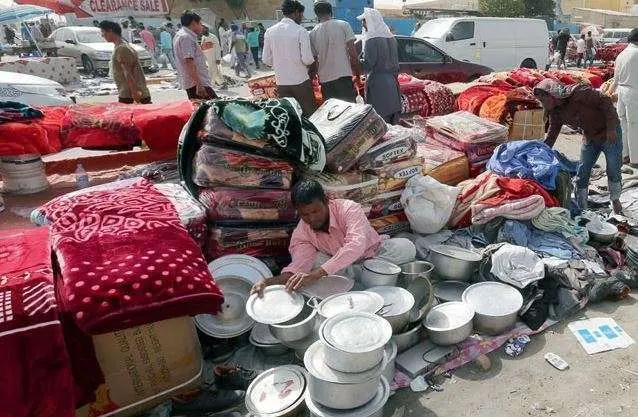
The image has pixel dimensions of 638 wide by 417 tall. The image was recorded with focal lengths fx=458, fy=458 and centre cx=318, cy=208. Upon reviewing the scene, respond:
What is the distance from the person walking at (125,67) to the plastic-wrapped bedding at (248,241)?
322cm

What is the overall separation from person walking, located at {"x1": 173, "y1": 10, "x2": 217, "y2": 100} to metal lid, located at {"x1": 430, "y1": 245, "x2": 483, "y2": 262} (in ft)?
12.0

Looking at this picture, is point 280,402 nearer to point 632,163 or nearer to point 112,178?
point 112,178

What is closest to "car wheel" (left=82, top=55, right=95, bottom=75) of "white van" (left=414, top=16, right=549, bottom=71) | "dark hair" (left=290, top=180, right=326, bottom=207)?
"white van" (left=414, top=16, right=549, bottom=71)

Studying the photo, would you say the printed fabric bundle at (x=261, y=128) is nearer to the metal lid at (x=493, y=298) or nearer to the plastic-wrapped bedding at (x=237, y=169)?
the plastic-wrapped bedding at (x=237, y=169)

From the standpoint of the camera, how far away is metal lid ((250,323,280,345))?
2.60 meters

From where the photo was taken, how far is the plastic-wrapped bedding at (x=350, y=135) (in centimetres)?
349

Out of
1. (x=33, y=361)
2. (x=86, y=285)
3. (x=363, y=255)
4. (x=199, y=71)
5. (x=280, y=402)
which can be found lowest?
(x=280, y=402)

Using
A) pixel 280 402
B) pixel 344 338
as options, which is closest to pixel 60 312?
pixel 280 402

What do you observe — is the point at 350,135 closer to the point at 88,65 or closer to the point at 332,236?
the point at 332,236

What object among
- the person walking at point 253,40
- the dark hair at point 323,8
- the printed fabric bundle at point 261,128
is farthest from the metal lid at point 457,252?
the person walking at point 253,40

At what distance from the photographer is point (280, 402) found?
2232 millimetres

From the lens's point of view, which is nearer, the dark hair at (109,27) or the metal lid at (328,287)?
the metal lid at (328,287)

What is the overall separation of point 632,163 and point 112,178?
6164mm

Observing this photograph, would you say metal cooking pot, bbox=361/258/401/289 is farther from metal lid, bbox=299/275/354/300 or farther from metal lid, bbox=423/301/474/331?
metal lid, bbox=423/301/474/331
